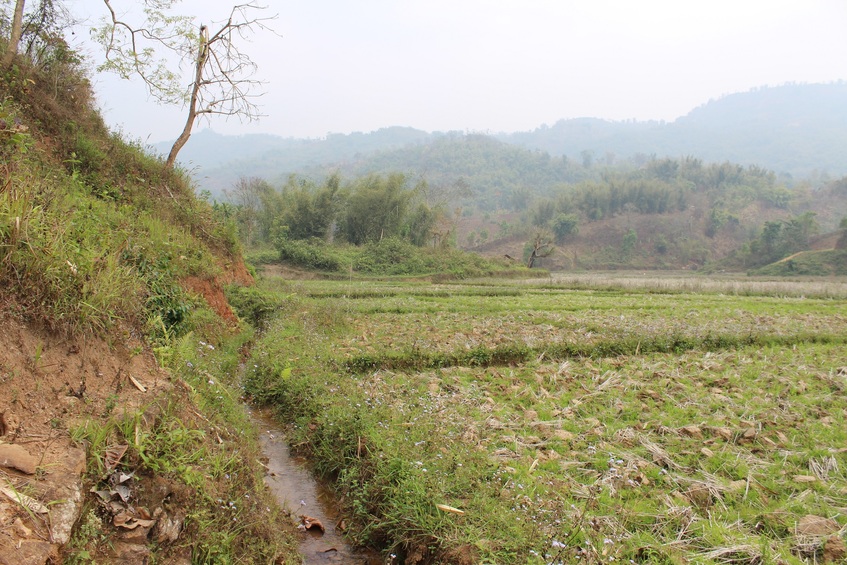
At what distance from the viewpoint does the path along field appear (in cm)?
352

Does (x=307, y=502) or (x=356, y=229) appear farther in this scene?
(x=356, y=229)

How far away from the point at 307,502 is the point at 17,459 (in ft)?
8.78

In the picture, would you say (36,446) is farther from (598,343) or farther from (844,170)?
(844,170)

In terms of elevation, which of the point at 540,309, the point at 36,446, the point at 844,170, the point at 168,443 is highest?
the point at 844,170

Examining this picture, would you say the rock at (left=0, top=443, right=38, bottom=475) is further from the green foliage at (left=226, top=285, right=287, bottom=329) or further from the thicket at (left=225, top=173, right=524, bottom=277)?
the thicket at (left=225, top=173, right=524, bottom=277)

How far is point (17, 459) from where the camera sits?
8.70 feet

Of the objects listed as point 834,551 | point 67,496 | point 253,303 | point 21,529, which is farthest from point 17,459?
point 253,303

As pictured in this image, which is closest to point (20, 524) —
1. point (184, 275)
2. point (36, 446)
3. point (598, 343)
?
point (36, 446)

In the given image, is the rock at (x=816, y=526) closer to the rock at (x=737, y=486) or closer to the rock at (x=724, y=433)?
the rock at (x=737, y=486)

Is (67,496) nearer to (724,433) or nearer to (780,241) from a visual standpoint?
(724,433)

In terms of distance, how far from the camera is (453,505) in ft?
12.3

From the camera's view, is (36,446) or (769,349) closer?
(36,446)

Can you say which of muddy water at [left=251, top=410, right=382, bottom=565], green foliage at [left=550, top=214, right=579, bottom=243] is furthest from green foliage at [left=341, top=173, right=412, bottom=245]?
green foliage at [left=550, top=214, right=579, bottom=243]

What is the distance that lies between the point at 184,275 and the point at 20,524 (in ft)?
24.7
